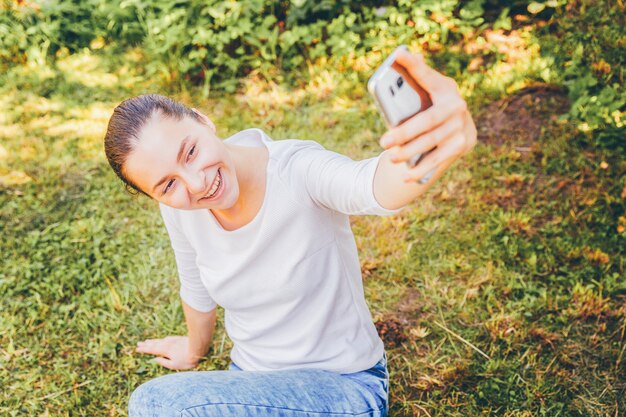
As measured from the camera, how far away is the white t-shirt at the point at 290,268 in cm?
162

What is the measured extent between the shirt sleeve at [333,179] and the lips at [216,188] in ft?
0.66

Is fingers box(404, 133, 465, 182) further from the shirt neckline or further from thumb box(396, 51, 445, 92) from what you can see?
the shirt neckline

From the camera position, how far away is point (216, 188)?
1.60 meters

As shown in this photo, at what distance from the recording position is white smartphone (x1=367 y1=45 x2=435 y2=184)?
946 mm

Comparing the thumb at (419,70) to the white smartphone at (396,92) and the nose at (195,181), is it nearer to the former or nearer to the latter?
the white smartphone at (396,92)

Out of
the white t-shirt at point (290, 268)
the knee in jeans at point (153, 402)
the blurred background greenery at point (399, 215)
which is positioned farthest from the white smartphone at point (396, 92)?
the blurred background greenery at point (399, 215)

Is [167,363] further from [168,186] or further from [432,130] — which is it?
[432,130]

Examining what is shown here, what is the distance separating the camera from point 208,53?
4.50m

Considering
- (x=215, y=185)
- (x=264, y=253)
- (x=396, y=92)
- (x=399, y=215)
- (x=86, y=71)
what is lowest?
(x=399, y=215)

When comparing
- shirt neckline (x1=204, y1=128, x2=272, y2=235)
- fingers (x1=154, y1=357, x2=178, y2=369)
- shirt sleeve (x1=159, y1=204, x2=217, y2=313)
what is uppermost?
shirt neckline (x1=204, y1=128, x2=272, y2=235)

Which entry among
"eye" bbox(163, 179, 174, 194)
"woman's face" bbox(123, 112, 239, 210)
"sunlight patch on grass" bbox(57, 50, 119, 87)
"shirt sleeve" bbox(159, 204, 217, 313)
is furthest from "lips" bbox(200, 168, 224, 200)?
"sunlight patch on grass" bbox(57, 50, 119, 87)

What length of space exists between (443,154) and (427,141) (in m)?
0.05

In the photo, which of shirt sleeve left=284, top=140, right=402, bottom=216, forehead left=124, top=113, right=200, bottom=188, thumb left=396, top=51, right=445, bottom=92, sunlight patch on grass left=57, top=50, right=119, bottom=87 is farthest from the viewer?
sunlight patch on grass left=57, top=50, right=119, bottom=87

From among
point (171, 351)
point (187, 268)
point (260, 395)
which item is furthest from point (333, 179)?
point (171, 351)
